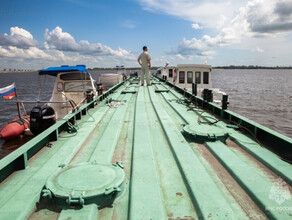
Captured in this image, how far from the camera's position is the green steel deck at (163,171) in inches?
98.4

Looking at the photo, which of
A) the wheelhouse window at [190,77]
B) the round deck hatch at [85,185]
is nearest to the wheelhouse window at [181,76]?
the wheelhouse window at [190,77]

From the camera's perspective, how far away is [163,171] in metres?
3.43

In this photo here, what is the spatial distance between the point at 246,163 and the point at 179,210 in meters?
1.73

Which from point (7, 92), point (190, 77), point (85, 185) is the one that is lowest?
point (85, 185)

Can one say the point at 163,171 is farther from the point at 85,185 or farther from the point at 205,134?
the point at 205,134

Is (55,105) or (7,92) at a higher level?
(7,92)

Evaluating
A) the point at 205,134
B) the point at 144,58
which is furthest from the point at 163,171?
the point at 144,58

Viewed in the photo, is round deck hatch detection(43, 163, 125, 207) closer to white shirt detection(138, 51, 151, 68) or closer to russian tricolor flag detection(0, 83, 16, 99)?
russian tricolor flag detection(0, 83, 16, 99)

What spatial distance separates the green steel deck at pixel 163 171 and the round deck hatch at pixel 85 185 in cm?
6

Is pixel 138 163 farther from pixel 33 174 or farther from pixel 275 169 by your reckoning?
pixel 275 169

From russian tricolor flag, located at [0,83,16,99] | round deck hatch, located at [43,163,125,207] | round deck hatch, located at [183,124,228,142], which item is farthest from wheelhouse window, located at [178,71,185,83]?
round deck hatch, located at [43,163,125,207]

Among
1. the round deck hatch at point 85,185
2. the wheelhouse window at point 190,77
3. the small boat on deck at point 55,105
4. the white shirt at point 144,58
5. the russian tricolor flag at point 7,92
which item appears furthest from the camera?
the wheelhouse window at point 190,77

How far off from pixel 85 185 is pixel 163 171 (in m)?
1.20

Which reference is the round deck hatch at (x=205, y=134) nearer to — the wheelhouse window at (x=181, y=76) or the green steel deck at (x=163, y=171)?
the green steel deck at (x=163, y=171)
